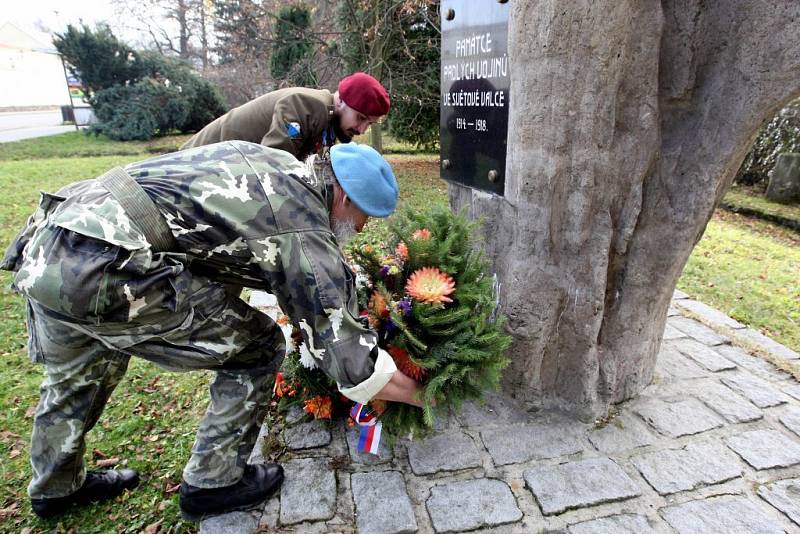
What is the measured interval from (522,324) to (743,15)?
4.96 feet

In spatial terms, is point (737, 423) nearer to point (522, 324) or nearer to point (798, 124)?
point (522, 324)

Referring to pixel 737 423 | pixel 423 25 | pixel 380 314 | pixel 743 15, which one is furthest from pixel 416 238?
pixel 423 25

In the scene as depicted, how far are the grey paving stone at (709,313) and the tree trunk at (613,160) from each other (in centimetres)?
128

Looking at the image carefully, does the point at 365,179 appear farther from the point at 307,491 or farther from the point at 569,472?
the point at 569,472

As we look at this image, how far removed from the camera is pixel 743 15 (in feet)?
6.43

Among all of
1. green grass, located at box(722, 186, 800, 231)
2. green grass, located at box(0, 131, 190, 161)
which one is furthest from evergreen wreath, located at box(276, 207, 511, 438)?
green grass, located at box(0, 131, 190, 161)

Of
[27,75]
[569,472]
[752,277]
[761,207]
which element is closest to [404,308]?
[569,472]

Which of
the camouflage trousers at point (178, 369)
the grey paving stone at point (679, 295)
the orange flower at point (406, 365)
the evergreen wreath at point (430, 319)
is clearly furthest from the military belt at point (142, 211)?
the grey paving stone at point (679, 295)

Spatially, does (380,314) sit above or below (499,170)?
below

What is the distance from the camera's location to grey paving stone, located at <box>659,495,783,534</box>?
1.93 metres

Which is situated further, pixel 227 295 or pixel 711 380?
pixel 711 380

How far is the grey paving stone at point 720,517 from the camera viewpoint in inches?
76.0

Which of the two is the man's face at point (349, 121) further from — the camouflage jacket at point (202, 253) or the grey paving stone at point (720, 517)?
the grey paving stone at point (720, 517)

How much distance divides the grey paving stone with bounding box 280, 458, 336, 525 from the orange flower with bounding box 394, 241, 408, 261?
3.16 ft
